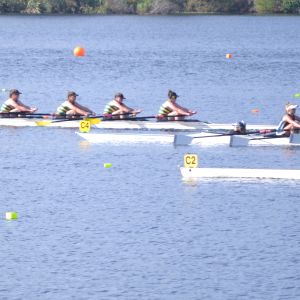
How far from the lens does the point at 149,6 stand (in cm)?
12150

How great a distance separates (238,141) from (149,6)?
8757cm

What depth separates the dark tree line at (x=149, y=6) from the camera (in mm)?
117500

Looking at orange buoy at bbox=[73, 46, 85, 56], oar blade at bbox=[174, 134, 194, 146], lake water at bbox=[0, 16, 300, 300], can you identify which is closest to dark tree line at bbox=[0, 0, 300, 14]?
orange buoy at bbox=[73, 46, 85, 56]

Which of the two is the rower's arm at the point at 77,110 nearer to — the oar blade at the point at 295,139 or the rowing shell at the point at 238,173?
the oar blade at the point at 295,139

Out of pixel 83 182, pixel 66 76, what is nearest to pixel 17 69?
pixel 66 76

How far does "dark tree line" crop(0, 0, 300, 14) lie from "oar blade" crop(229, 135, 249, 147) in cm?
8267

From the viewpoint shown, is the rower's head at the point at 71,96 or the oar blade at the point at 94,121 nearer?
the oar blade at the point at 94,121

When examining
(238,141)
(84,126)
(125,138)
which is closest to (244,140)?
(238,141)

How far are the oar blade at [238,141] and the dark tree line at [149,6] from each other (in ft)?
271

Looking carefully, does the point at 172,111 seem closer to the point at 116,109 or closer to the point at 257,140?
the point at 116,109

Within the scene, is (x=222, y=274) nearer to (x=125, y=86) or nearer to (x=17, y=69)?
(x=125, y=86)

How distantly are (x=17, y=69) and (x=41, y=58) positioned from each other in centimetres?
856

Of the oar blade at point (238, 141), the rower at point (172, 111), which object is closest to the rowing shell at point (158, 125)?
the rower at point (172, 111)

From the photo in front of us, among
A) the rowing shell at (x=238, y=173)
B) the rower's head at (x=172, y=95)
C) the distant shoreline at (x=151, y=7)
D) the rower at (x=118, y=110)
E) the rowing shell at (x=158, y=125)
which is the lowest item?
the distant shoreline at (x=151, y=7)
